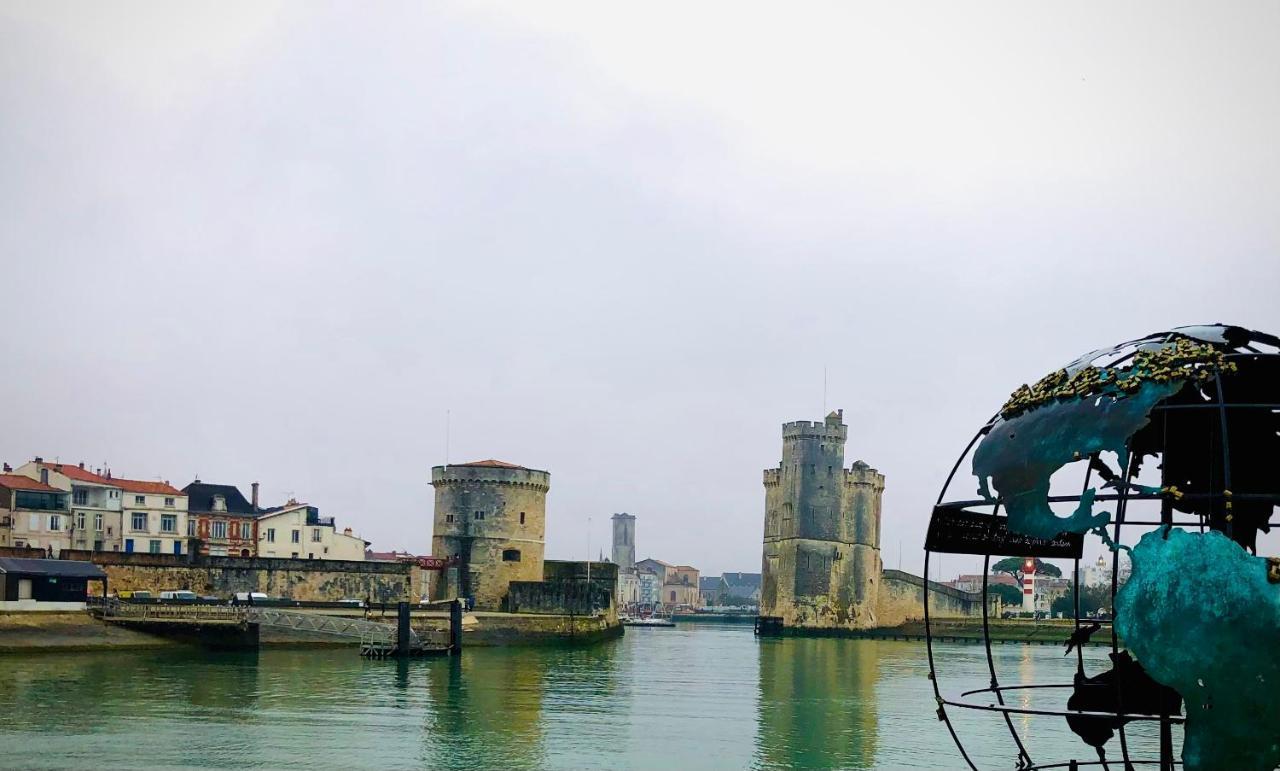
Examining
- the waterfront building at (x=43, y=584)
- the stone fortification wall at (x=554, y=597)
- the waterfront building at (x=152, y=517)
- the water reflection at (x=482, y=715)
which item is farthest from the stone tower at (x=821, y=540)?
the waterfront building at (x=43, y=584)

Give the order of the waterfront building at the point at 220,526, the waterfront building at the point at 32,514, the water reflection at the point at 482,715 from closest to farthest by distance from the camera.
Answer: the water reflection at the point at 482,715
the waterfront building at the point at 32,514
the waterfront building at the point at 220,526

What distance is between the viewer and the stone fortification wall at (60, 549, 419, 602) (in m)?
56.5

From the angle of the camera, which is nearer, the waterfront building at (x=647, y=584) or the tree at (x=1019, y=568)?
the tree at (x=1019, y=568)

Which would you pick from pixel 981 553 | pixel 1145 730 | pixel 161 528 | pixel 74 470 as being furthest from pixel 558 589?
pixel 981 553

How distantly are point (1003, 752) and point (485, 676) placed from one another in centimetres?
1830

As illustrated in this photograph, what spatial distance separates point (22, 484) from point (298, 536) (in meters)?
14.0

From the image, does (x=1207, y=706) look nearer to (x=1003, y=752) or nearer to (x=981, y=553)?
(x=981, y=553)

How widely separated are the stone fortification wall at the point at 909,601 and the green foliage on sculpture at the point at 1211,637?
77.0m

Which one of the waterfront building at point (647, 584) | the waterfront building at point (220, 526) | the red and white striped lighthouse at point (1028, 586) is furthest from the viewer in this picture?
the waterfront building at point (647, 584)

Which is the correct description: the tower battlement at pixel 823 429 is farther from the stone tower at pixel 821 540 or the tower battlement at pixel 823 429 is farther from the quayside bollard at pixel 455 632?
the quayside bollard at pixel 455 632

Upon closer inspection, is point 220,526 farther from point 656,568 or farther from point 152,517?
point 656,568

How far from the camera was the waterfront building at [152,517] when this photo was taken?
6438cm

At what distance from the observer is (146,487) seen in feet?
217

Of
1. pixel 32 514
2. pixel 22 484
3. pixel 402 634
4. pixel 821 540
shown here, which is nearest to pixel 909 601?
pixel 821 540
